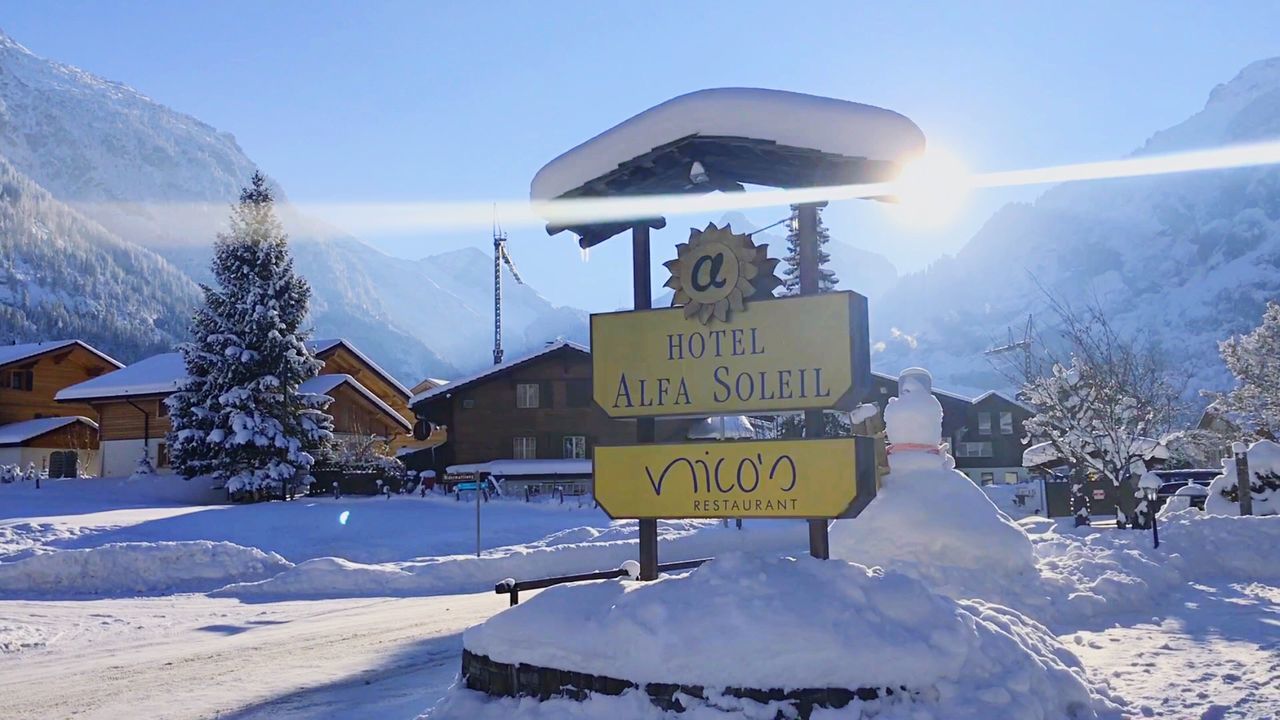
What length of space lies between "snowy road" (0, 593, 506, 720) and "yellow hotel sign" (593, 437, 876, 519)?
2585mm

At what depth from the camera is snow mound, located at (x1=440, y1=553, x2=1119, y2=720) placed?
6562 millimetres

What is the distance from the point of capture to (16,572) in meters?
17.9

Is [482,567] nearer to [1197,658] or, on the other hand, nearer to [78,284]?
[1197,658]

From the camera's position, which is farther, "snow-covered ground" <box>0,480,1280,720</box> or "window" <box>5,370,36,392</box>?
"window" <box>5,370,36,392</box>

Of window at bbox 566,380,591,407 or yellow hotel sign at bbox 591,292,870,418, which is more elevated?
window at bbox 566,380,591,407

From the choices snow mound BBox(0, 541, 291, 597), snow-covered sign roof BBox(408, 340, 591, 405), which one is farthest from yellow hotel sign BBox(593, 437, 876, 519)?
snow-covered sign roof BBox(408, 340, 591, 405)

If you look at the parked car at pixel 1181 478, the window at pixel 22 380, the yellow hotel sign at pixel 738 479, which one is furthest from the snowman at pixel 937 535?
the window at pixel 22 380

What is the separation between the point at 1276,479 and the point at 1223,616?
1356 cm

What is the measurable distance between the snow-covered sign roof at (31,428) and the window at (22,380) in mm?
2047

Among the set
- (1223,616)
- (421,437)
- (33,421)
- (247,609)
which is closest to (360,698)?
(247,609)

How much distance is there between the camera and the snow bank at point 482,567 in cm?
1819

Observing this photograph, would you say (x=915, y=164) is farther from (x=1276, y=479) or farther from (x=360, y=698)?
(x=1276, y=479)

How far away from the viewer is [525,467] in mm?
44000

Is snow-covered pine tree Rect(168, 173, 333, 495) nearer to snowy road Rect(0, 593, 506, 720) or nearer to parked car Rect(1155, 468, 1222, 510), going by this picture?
snowy road Rect(0, 593, 506, 720)
